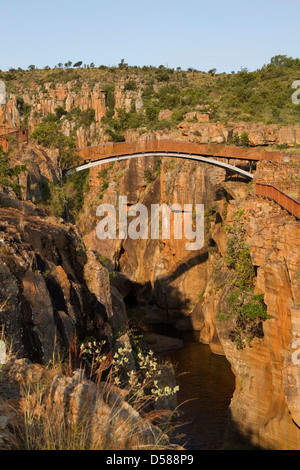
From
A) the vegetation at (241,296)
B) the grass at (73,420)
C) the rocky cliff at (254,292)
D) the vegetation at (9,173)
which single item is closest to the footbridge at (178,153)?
the rocky cliff at (254,292)

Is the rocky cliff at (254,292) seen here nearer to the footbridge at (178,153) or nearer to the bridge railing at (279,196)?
the bridge railing at (279,196)

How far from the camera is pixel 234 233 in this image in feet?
87.7

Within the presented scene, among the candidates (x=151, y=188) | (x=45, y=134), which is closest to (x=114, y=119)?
(x=151, y=188)

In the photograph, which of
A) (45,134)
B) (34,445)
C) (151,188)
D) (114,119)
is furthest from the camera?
(114,119)

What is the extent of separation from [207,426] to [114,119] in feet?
212

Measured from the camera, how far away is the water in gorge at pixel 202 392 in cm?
2448

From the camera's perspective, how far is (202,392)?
97.7ft

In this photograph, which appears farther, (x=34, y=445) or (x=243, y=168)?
(x=243, y=168)

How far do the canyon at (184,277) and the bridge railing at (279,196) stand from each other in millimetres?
322

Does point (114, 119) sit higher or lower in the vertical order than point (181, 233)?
higher

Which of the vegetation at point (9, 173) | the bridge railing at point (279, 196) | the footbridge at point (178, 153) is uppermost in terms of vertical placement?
the footbridge at point (178, 153)

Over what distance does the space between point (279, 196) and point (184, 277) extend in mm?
24715

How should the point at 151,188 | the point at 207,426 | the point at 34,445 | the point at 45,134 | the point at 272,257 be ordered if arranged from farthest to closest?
the point at 151,188, the point at 45,134, the point at 207,426, the point at 272,257, the point at 34,445
